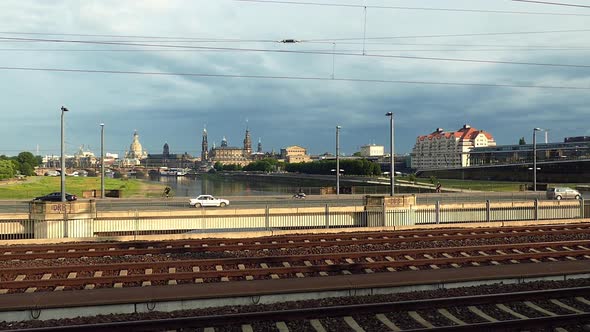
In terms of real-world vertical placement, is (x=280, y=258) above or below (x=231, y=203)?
above

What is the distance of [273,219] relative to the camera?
23.6 metres

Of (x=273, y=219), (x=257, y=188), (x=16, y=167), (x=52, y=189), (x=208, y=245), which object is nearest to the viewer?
(x=208, y=245)

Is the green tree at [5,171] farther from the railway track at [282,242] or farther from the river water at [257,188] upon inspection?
the railway track at [282,242]

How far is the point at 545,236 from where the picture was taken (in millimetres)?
18562

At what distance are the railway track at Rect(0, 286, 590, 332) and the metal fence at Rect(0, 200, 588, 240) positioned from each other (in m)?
13.0

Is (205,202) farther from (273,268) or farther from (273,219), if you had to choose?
(273,268)

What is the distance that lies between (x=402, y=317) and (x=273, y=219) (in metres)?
15.4

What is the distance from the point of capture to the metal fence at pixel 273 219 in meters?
20.2

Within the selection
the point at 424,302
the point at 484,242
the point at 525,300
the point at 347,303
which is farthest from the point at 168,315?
the point at 484,242

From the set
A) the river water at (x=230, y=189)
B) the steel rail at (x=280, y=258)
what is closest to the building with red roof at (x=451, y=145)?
the river water at (x=230, y=189)

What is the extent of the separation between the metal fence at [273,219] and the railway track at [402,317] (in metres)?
13.0

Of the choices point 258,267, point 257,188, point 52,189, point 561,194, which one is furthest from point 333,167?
point 258,267

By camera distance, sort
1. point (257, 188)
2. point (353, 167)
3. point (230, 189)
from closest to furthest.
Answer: point (230, 189)
point (257, 188)
point (353, 167)

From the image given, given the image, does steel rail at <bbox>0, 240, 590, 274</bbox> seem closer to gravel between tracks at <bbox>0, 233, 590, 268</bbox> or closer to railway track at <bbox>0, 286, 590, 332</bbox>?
gravel between tracks at <bbox>0, 233, 590, 268</bbox>
